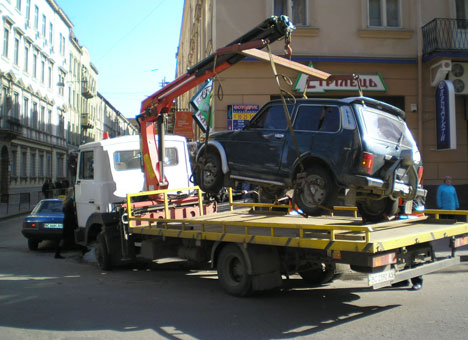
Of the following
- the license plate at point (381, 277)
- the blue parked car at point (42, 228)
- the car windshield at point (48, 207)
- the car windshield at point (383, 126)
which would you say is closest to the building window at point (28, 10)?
the car windshield at point (48, 207)

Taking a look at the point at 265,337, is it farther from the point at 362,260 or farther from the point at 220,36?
the point at 220,36

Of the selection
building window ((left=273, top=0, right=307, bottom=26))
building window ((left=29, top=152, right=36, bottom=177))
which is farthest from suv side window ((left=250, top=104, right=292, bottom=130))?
building window ((left=29, top=152, right=36, bottom=177))

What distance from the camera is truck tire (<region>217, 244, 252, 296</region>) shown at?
5.93 metres

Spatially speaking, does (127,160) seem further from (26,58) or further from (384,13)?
(26,58)

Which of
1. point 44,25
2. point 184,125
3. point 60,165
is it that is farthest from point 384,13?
point 60,165

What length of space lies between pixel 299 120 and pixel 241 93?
8.11 metres

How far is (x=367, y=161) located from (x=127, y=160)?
511 cm

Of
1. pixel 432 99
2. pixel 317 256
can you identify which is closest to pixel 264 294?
pixel 317 256

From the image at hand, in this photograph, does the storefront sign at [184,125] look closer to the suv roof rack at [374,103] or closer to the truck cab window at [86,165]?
the truck cab window at [86,165]

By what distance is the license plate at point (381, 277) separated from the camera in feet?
15.0

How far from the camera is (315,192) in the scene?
572 cm

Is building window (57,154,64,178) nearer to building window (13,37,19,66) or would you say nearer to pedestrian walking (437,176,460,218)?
building window (13,37,19,66)

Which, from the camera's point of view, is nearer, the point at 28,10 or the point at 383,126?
the point at 383,126

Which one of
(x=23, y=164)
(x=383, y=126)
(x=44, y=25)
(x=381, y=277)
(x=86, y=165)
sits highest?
(x=44, y=25)
